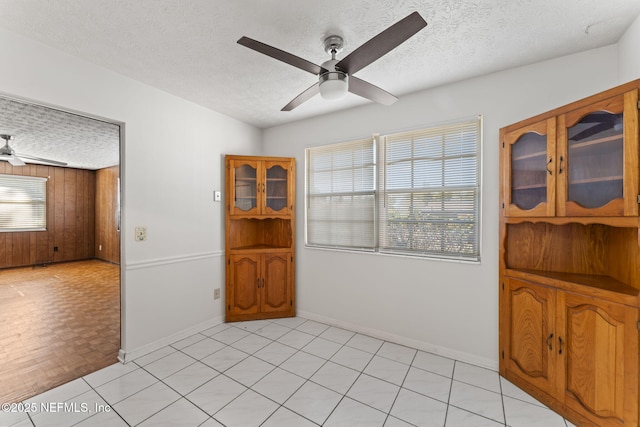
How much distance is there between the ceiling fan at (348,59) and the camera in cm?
126

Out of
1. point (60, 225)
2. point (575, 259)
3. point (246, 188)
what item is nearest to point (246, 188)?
point (246, 188)

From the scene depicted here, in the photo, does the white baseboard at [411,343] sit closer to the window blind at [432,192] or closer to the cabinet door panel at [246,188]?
the window blind at [432,192]

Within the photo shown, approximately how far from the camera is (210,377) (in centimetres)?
216

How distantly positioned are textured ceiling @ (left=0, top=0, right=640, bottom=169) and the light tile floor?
2510mm

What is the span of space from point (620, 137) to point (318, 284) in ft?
9.36

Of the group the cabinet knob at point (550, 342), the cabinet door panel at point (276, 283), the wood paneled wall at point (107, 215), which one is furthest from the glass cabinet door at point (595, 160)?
the wood paneled wall at point (107, 215)

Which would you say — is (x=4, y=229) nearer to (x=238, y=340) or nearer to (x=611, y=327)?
(x=238, y=340)

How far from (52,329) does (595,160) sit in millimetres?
5146

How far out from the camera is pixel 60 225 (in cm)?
611

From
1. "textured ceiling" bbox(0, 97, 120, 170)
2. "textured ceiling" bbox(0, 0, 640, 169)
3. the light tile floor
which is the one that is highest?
"textured ceiling" bbox(0, 0, 640, 169)

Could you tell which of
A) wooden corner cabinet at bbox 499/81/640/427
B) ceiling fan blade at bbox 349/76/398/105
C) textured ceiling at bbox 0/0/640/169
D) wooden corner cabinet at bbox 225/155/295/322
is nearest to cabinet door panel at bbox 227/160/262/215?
wooden corner cabinet at bbox 225/155/295/322

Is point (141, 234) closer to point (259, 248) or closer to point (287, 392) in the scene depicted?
point (259, 248)

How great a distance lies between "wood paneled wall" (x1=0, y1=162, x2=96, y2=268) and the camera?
5.39 meters

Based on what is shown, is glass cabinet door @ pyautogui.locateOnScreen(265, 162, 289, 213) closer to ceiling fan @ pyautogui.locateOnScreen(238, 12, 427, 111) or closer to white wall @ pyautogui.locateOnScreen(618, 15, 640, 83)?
ceiling fan @ pyautogui.locateOnScreen(238, 12, 427, 111)
